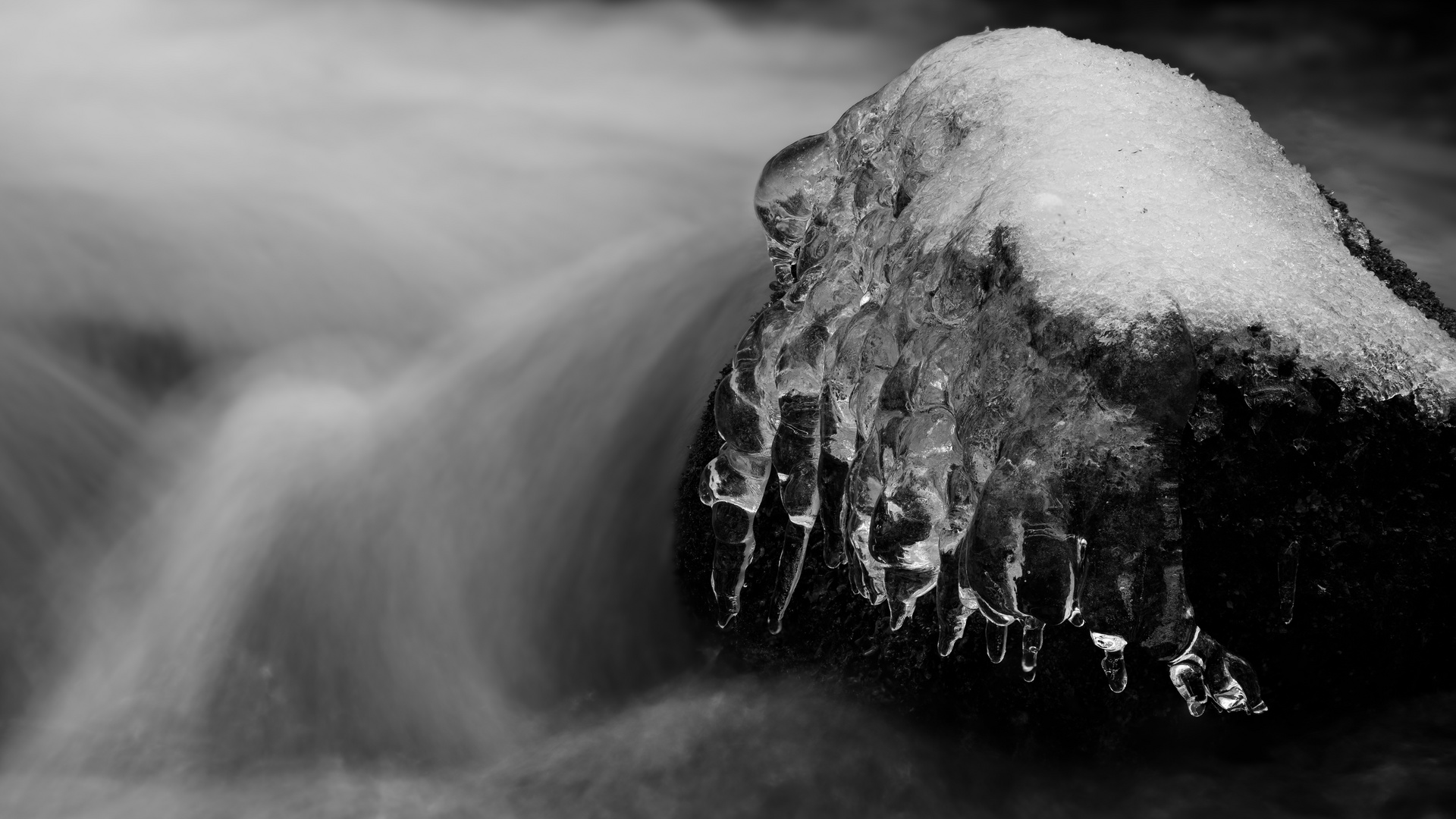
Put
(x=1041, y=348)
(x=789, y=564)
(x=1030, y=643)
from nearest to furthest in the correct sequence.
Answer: (x=1041, y=348)
(x=1030, y=643)
(x=789, y=564)

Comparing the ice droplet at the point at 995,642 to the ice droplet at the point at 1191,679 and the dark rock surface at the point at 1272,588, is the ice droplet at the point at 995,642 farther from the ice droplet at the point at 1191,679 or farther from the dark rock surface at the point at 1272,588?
the ice droplet at the point at 1191,679

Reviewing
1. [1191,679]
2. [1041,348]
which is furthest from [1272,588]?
[1041,348]

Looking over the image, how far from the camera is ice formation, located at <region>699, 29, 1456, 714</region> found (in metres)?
1.88

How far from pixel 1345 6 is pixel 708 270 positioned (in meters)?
6.16

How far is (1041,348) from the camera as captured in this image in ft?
6.51

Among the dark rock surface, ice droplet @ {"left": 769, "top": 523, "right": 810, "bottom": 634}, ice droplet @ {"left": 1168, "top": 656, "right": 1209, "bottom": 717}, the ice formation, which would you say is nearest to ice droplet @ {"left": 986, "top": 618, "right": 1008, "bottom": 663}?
the ice formation

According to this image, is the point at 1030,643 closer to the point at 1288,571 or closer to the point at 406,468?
the point at 1288,571

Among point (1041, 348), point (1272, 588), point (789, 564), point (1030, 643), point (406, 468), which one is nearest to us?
point (1041, 348)

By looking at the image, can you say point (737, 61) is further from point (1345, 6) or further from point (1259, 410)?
point (1259, 410)

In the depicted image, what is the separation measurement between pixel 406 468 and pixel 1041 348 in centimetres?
259

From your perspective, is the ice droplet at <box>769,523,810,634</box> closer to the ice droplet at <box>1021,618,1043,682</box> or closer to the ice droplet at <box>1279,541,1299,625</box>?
the ice droplet at <box>1021,618,1043,682</box>

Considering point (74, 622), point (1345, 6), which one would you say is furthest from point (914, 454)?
point (1345, 6)

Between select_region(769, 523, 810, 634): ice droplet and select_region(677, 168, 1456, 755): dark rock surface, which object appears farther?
select_region(769, 523, 810, 634): ice droplet

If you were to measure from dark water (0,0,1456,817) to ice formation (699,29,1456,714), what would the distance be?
1.34ft
